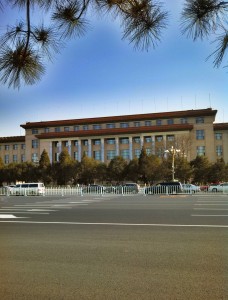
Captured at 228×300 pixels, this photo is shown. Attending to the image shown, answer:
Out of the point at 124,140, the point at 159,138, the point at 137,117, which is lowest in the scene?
the point at 159,138

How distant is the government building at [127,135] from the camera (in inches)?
3228

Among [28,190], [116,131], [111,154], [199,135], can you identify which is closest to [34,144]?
[111,154]

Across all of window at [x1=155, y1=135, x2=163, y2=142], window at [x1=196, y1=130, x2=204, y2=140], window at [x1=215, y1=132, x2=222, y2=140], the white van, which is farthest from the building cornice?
the white van

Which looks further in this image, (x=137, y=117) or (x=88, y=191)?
(x=137, y=117)

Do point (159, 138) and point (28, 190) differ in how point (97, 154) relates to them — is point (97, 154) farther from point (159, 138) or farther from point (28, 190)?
point (28, 190)

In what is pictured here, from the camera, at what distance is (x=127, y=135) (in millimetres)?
85500

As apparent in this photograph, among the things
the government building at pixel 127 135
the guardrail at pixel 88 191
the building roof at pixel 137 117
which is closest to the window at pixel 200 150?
the government building at pixel 127 135

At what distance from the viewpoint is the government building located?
8200 centimetres

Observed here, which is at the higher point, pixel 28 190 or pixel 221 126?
pixel 221 126

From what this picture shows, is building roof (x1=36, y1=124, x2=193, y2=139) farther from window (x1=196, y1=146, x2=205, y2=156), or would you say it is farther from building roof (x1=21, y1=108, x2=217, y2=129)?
window (x1=196, y1=146, x2=205, y2=156)

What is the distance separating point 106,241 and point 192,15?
605cm

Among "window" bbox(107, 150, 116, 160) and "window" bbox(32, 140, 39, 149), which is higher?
"window" bbox(32, 140, 39, 149)

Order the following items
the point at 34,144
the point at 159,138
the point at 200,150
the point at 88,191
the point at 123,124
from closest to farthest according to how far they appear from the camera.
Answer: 1. the point at 88,191
2. the point at 159,138
3. the point at 200,150
4. the point at 123,124
5. the point at 34,144

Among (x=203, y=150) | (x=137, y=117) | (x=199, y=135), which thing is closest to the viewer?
(x=199, y=135)
